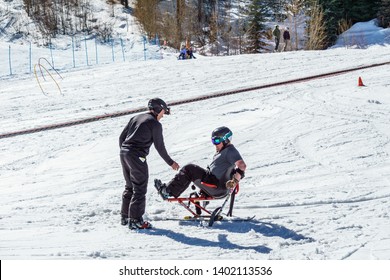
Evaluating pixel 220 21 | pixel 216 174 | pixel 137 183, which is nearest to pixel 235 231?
pixel 216 174

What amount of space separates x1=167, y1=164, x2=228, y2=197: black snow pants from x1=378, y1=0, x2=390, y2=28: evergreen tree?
38.2 metres

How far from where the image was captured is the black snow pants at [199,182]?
691 cm

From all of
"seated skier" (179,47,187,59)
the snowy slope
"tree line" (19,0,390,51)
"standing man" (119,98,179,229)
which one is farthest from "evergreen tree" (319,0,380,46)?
"standing man" (119,98,179,229)

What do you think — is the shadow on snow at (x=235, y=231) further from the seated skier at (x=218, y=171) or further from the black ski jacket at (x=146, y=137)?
the black ski jacket at (x=146, y=137)

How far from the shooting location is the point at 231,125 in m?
12.6

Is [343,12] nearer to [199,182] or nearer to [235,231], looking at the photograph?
[199,182]

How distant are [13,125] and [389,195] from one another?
35.1 feet

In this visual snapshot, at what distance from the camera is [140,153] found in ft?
22.2

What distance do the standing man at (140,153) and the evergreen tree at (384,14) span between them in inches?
1514

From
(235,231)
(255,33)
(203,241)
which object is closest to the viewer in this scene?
(203,241)

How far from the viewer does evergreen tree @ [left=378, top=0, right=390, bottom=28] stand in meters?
41.3

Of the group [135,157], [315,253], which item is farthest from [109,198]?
[315,253]

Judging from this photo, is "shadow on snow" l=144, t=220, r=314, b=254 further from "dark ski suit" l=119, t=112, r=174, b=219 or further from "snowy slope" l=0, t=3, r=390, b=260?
"dark ski suit" l=119, t=112, r=174, b=219

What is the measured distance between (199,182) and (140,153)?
0.83 m
